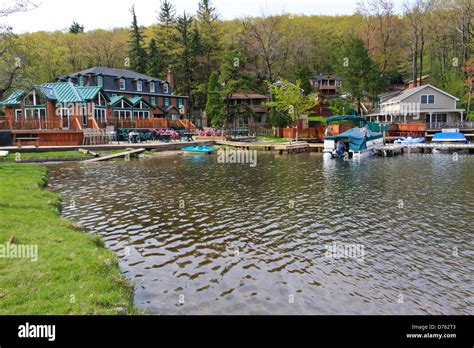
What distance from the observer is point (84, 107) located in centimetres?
5241

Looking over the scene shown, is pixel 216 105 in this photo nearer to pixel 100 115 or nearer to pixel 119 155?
pixel 100 115

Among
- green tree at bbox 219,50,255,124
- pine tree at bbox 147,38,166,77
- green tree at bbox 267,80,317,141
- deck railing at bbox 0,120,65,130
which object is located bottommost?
deck railing at bbox 0,120,65,130

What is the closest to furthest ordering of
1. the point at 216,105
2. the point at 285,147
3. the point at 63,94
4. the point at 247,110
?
the point at 285,147, the point at 63,94, the point at 216,105, the point at 247,110

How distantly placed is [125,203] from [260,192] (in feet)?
23.8

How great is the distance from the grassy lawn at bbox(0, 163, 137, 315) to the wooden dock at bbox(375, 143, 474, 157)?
38.6 meters

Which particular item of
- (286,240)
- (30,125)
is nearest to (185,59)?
(30,125)

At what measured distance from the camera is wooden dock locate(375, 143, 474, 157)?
44625 millimetres

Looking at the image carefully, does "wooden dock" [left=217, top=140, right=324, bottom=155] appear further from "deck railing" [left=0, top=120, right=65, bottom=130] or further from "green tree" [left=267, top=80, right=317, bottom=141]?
"deck railing" [left=0, top=120, right=65, bottom=130]

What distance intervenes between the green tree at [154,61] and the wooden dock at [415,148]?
5473cm

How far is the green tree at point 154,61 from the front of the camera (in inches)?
3292

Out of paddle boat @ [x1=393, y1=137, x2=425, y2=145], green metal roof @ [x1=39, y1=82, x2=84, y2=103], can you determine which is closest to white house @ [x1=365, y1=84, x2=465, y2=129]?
paddle boat @ [x1=393, y1=137, x2=425, y2=145]

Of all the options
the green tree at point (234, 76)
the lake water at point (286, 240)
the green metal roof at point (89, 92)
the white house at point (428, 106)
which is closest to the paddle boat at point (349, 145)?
the lake water at point (286, 240)

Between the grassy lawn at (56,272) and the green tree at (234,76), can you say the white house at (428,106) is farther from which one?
the grassy lawn at (56,272)

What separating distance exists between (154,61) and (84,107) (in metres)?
34.7
